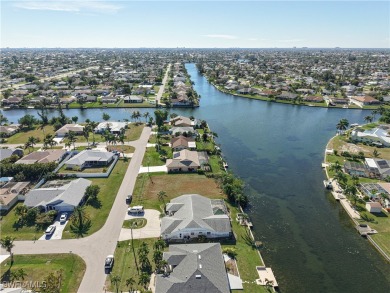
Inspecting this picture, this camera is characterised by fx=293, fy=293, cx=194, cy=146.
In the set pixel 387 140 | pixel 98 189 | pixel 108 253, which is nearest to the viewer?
pixel 108 253

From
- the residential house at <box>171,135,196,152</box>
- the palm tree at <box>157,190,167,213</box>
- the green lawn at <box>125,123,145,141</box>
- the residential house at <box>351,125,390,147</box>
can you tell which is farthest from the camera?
the green lawn at <box>125,123,145,141</box>

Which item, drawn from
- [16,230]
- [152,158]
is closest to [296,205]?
[152,158]

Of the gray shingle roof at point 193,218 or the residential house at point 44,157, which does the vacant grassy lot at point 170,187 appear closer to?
the gray shingle roof at point 193,218

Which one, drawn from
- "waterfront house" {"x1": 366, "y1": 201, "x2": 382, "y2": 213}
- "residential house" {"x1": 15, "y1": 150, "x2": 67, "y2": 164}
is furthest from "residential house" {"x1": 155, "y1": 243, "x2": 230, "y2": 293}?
Result: "residential house" {"x1": 15, "y1": 150, "x2": 67, "y2": 164}

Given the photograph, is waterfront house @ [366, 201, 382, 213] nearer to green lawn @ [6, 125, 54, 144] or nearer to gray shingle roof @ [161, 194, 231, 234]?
gray shingle roof @ [161, 194, 231, 234]

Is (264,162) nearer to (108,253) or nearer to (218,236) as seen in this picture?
(218,236)

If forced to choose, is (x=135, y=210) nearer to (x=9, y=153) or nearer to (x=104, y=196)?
(x=104, y=196)

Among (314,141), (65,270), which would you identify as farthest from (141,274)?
(314,141)
